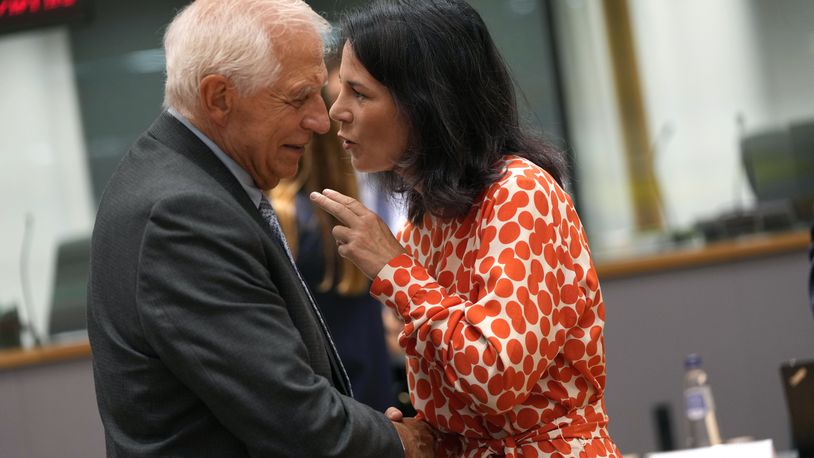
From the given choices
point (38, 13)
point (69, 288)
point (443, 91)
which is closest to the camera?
point (443, 91)

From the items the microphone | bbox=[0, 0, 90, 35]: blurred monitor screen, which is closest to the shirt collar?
bbox=[0, 0, 90, 35]: blurred monitor screen

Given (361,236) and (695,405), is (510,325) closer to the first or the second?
(361,236)

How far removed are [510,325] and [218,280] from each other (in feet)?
1.46

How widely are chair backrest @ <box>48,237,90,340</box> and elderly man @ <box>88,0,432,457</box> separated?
450 cm

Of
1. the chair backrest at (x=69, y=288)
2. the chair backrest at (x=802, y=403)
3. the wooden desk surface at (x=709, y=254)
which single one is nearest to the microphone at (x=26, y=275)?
the chair backrest at (x=69, y=288)

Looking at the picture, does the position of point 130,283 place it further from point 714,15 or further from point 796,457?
point 714,15

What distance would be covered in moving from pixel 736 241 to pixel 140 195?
4.39 m

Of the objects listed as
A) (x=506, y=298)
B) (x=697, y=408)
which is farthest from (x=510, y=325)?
(x=697, y=408)

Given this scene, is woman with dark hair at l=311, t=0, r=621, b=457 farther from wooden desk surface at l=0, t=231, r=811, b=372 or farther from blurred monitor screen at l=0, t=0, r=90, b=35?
blurred monitor screen at l=0, t=0, r=90, b=35

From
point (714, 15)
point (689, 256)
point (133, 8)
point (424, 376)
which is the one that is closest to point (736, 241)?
point (689, 256)

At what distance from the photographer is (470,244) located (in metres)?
2.02

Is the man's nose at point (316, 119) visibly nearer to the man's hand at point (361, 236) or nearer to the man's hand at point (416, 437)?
the man's hand at point (361, 236)

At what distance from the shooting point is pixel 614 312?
5777 millimetres

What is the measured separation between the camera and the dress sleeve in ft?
6.01
